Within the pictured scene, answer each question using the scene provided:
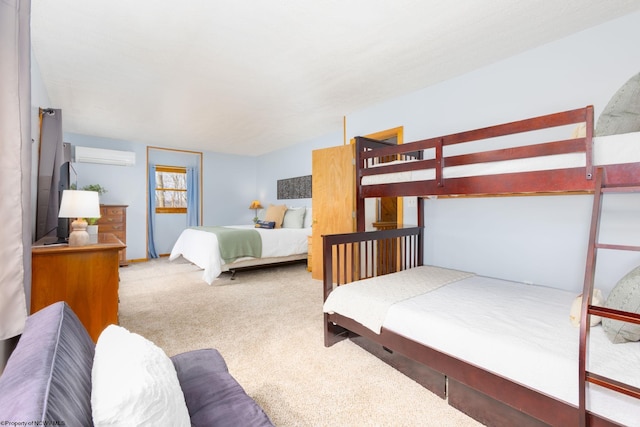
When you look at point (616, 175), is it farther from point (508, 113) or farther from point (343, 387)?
point (343, 387)

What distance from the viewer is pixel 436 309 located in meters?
1.68

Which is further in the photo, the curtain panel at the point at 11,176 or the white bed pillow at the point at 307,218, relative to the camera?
the white bed pillow at the point at 307,218

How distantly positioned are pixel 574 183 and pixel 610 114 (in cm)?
42

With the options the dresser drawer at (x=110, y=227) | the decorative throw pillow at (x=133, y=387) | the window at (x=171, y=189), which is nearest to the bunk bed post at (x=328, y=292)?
the decorative throw pillow at (x=133, y=387)

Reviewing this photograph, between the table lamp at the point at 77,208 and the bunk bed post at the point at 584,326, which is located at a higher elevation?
the table lamp at the point at 77,208

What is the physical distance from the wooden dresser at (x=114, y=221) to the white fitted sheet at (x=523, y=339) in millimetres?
5124

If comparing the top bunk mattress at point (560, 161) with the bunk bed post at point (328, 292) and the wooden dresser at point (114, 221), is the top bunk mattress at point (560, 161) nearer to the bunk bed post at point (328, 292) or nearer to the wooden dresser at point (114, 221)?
the bunk bed post at point (328, 292)

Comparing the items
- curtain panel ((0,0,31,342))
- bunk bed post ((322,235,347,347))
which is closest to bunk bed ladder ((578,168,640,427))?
bunk bed post ((322,235,347,347))

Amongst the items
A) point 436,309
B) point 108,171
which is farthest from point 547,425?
point 108,171

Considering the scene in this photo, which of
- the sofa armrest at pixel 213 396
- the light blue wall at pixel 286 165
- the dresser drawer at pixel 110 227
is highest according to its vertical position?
the light blue wall at pixel 286 165

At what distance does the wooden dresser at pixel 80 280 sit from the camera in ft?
5.88

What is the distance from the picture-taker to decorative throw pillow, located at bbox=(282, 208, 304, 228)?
5.24 metres

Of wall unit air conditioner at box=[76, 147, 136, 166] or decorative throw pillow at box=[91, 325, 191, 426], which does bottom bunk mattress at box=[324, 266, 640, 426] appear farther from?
wall unit air conditioner at box=[76, 147, 136, 166]

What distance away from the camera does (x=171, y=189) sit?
20.5ft
